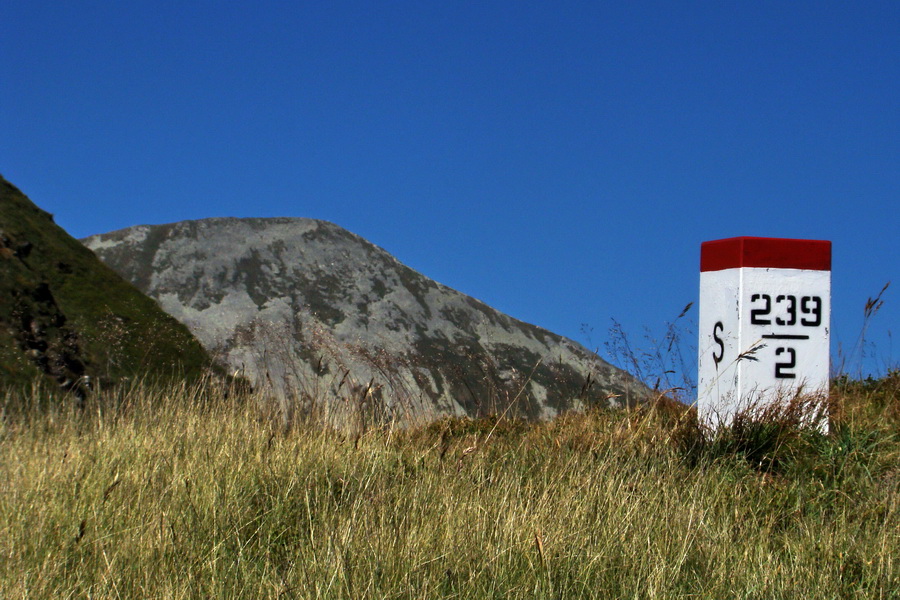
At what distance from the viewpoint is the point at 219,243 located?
28.6m

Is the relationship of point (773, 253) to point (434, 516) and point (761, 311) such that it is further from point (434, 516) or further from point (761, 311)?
point (434, 516)

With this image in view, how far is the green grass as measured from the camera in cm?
285

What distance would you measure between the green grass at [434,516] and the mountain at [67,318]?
3.87m

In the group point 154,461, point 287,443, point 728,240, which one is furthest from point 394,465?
point 728,240

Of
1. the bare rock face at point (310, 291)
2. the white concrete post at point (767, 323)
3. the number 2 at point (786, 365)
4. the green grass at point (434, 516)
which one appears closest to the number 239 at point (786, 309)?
the white concrete post at point (767, 323)

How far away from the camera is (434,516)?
3.37 metres

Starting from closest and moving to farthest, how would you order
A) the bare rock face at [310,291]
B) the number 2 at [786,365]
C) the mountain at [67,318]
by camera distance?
the number 2 at [786,365] < the mountain at [67,318] < the bare rock face at [310,291]

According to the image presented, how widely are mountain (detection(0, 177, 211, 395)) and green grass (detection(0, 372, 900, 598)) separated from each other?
3.87 metres

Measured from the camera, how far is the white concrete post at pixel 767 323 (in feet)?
Result: 19.7

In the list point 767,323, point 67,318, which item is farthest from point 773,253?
point 67,318

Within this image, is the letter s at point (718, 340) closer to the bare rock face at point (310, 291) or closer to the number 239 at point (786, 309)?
the number 239 at point (786, 309)

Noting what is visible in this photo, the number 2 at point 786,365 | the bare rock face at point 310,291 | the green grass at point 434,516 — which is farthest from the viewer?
the bare rock face at point 310,291

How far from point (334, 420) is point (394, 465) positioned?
999 millimetres

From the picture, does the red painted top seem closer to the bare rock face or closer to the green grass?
the green grass
